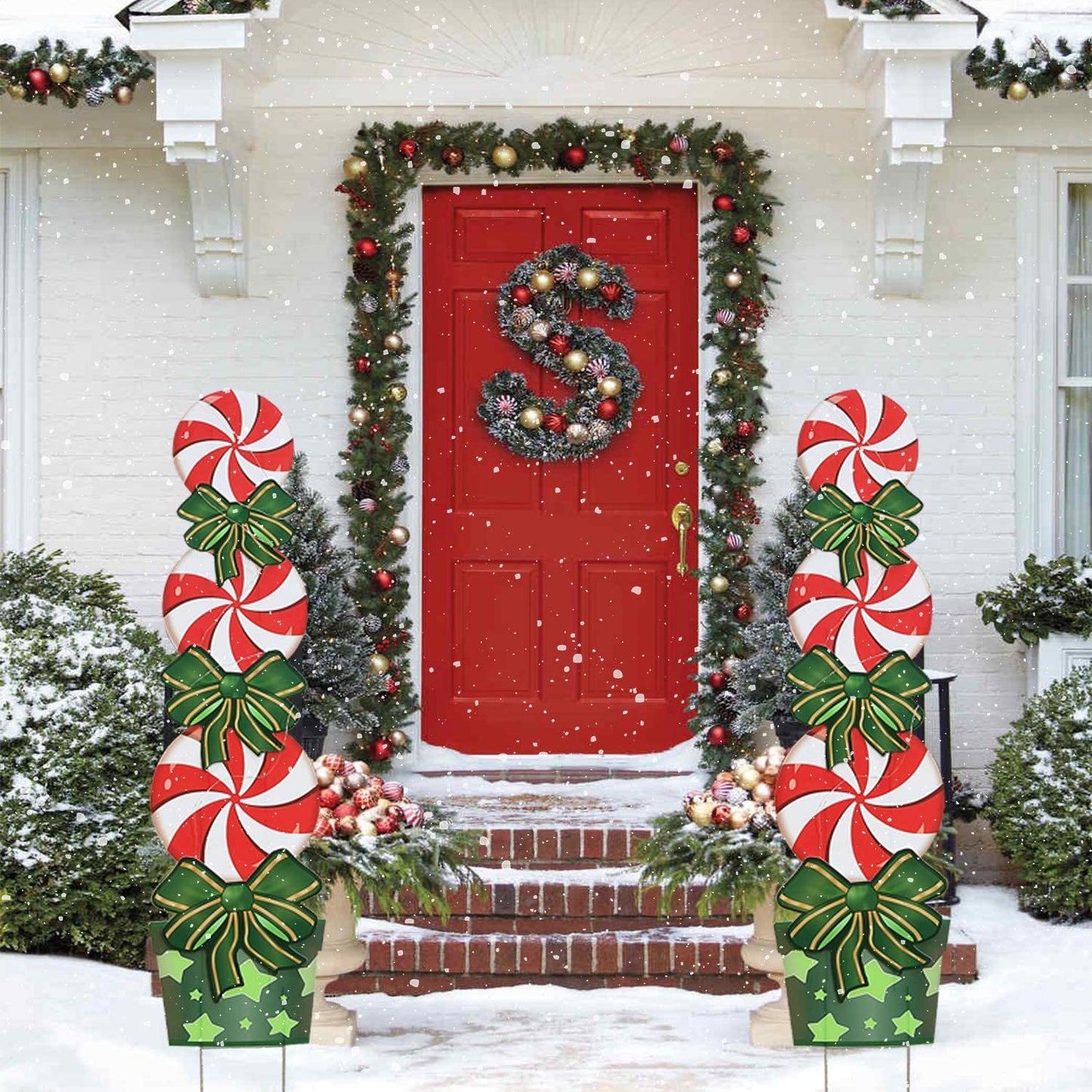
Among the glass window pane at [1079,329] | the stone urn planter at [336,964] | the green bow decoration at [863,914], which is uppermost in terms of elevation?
the glass window pane at [1079,329]

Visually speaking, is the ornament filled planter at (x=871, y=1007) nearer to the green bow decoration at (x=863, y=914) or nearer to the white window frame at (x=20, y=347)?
the green bow decoration at (x=863, y=914)

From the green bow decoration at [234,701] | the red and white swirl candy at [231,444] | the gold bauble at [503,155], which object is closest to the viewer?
the green bow decoration at [234,701]

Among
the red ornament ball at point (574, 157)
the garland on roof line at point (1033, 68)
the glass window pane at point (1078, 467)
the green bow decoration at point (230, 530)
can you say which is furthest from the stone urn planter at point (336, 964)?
the garland on roof line at point (1033, 68)

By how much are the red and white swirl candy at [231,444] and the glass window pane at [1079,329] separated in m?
3.99

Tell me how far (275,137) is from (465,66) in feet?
2.74

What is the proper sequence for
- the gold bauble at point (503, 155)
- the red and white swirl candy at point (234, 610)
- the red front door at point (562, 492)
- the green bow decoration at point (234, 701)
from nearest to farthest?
1. the green bow decoration at point (234, 701)
2. the red and white swirl candy at point (234, 610)
3. the gold bauble at point (503, 155)
4. the red front door at point (562, 492)

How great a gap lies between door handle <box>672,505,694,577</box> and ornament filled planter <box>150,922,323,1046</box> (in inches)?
132

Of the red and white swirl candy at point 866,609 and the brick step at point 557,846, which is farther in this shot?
the brick step at point 557,846

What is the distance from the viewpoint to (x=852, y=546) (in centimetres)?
379

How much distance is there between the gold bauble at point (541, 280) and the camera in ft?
21.5

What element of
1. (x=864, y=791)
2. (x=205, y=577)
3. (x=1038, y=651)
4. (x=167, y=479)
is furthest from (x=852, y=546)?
(x=167, y=479)

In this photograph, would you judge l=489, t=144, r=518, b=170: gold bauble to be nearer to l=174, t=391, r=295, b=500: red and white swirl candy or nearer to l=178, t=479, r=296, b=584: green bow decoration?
l=174, t=391, r=295, b=500: red and white swirl candy

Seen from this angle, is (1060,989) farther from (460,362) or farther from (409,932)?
(460,362)

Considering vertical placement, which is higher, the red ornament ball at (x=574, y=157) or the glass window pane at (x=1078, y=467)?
the red ornament ball at (x=574, y=157)
